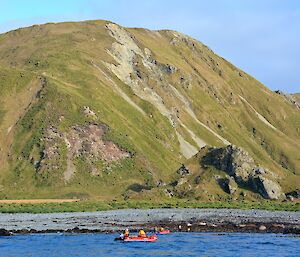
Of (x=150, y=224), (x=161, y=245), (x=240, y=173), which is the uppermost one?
(x=240, y=173)

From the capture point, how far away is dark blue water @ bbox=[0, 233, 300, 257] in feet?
194

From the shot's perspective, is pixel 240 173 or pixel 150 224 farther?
pixel 240 173

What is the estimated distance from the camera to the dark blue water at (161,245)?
59.3 metres

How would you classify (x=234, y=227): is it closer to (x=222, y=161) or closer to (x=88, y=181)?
(x=222, y=161)

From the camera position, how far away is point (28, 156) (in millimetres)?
188625

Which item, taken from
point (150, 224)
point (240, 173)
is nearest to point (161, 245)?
point (150, 224)

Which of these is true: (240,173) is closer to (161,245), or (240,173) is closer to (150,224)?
(150,224)

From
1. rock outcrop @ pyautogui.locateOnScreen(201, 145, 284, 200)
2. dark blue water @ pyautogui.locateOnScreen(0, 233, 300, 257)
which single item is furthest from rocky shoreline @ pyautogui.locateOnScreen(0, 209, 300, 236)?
rock outcrop @ pyautogui.locateOnScreen(201, 145, 284, 200)

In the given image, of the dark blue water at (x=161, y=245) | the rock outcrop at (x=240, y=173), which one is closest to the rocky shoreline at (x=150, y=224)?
the dark blue water at (x=161, y=245)

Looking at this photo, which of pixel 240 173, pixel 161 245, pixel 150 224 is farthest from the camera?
pixel 240 173

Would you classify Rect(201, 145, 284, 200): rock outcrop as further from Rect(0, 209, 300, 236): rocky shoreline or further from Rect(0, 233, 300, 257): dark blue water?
Rect(0, 233, 300, 257): dark blue water

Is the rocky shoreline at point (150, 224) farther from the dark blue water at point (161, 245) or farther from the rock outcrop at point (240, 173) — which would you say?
the rock outcrop at point (240, 173)

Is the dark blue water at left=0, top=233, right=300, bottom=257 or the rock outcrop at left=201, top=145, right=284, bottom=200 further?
the rock outcrop at left=201, top=145, right=284, bottom=200

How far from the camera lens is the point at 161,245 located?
6488 cm
